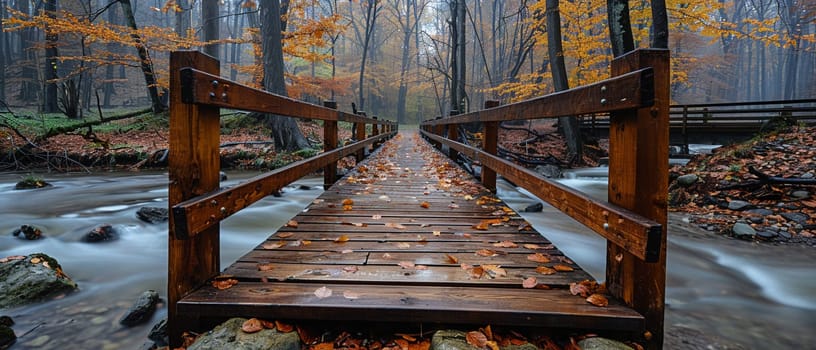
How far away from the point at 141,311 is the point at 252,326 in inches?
65.2

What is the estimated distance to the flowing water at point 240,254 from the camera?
269 centimetres

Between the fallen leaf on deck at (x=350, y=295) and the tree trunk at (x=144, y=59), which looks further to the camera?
the tree trunk at (x=144, y=59)

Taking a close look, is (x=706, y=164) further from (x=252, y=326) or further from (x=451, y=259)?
(x=252, y=326)

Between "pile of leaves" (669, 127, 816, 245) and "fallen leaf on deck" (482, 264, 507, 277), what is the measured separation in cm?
472

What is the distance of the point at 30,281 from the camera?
2.95 m

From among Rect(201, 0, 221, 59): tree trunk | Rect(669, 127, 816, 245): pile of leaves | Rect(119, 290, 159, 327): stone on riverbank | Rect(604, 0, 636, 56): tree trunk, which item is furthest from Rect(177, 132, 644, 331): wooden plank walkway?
Rect(201, 0, 221, 59): tree trunk

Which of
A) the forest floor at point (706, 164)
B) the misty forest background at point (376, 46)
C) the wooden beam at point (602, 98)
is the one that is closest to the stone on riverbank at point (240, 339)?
the wooden beam at point (602, 98)

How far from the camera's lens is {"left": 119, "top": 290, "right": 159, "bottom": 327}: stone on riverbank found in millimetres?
2658

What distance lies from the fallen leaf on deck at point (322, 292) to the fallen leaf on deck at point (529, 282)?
2.91ft

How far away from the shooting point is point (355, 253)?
2.37 m

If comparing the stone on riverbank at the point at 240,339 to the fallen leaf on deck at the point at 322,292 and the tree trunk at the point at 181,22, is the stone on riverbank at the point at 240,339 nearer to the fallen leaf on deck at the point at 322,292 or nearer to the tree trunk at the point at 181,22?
the fallen leaf on deck at the point at 322,292

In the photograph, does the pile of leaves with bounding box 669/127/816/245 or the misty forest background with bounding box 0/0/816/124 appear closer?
the pile of leaves with bounding box 669/127/816/245

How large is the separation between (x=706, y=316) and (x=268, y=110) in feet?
11.6

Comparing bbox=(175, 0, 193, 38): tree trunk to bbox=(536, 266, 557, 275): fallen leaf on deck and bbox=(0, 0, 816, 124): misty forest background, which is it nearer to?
bbox=(0, 0, 816, 124): misty forest background
